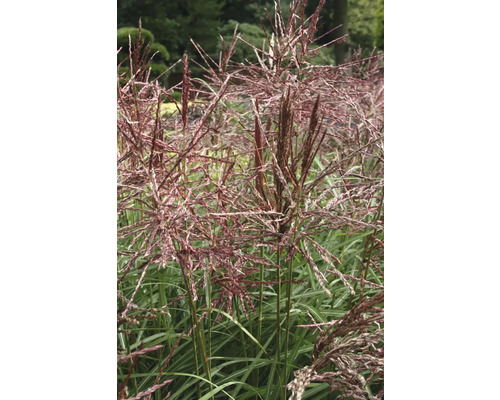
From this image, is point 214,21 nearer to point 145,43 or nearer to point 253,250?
point 145,43

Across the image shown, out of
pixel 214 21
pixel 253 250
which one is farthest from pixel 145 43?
pixel 253 250

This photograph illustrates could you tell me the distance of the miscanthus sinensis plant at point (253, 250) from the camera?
3.53 ft

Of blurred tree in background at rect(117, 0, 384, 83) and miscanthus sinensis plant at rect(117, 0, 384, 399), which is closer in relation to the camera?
miscanthus sinensis plant at rect(117, 0, 384, 399)

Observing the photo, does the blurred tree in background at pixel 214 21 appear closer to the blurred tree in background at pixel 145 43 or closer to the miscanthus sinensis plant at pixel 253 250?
the blurred tree in background at pixel 145 43

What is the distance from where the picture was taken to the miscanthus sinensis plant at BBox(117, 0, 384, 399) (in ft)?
3.53

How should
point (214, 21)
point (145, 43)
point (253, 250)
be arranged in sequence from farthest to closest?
point (214, 21) → point (145, 43) → point (253, 250)

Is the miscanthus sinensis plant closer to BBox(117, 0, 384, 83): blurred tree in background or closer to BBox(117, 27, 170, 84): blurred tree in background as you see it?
BBox(117, 27, 170, 84): blurred tree in background

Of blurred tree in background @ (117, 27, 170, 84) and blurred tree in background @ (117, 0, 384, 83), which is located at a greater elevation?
blurred tree in background @ (117, 0, 384, 83)

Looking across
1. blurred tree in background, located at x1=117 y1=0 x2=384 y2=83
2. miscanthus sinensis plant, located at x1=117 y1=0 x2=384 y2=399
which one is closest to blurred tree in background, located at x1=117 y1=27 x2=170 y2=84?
blurred tree in background, located at x1=117 y1=0 x2=384 y2=83

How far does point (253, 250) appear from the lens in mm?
1731

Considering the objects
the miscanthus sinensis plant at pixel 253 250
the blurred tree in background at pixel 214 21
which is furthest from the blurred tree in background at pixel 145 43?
the miscanthus sinensis plant at pixel 253 250

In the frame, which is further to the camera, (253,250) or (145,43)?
(145,43)

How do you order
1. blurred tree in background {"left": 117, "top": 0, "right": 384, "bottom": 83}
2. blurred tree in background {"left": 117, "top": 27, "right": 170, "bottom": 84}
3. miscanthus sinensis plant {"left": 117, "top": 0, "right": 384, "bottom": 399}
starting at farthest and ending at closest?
blurred tree in background {"left": 117, "top": 0, "right": 384, "bottom": 83}, blurred tree in background {"left": 117, "top": 27, "right": 170, "bottom": 84}, miscanthus sinensis plant {"left": 117, "top": 0, "right": 384, "bottom": 399}
